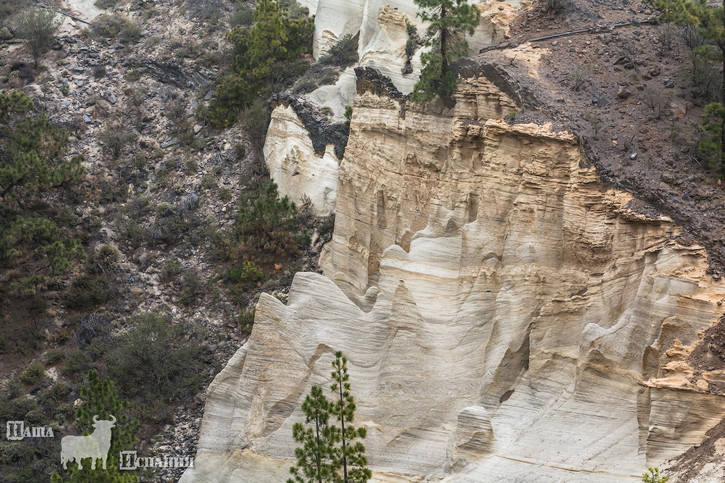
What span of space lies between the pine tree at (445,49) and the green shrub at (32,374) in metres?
16.7

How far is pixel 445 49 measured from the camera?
31.0 metres

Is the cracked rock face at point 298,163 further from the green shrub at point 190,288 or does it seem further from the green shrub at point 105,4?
the green shrub at point 105,4

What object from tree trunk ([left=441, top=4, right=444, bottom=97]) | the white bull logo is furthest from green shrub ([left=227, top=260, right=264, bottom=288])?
the white bull logo

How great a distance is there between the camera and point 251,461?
27797 millimetres

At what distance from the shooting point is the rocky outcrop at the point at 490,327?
21094 millimetres

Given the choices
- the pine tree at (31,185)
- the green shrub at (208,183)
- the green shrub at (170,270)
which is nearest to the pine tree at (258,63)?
the green shrub at (208,183)

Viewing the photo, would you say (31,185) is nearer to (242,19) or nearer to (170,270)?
(170,270)

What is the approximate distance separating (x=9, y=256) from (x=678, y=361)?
2575cm

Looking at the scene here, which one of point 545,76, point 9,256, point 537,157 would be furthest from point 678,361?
point 9,256

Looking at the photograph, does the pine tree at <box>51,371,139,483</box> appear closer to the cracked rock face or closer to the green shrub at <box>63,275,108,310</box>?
the green shrub at <box>63,275,108,310</box>

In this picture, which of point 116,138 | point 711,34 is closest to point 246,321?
point 116,138

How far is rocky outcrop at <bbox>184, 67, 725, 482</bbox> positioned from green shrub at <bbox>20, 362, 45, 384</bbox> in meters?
8.07

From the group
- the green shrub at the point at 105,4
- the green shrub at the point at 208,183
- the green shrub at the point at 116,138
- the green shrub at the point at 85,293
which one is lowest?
the green shrub at the point at 85,293

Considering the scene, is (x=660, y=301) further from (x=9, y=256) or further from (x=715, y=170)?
(x=9, y=256)
